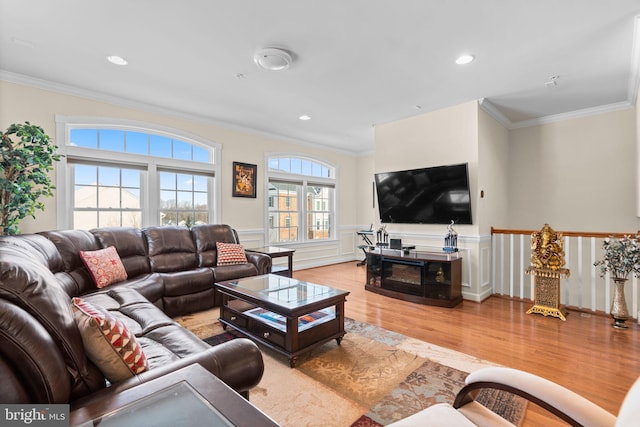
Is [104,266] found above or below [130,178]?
below

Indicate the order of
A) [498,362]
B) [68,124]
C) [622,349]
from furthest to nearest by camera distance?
[68,124] < [622,349] < [498,362]

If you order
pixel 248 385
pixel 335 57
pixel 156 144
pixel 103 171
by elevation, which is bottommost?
pixel 248 385

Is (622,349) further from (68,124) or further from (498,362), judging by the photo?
(68,124)

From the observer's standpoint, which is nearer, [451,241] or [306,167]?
[451,241]

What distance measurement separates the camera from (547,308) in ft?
11.2

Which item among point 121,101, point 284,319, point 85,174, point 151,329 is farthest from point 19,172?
point 284,319

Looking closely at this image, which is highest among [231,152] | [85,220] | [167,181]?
[231,152]

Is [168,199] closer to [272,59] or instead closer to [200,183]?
[200,183]

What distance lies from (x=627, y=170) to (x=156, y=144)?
681 centimetres

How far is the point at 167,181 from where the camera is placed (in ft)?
14.9

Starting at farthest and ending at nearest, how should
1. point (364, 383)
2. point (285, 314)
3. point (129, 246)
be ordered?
point (129, 246) → point (285, 314) → point (364, 383)

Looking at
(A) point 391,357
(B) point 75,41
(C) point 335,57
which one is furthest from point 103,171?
(A) point 391,357

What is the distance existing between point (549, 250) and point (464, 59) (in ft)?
7.95

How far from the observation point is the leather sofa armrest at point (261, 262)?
13.2ft
